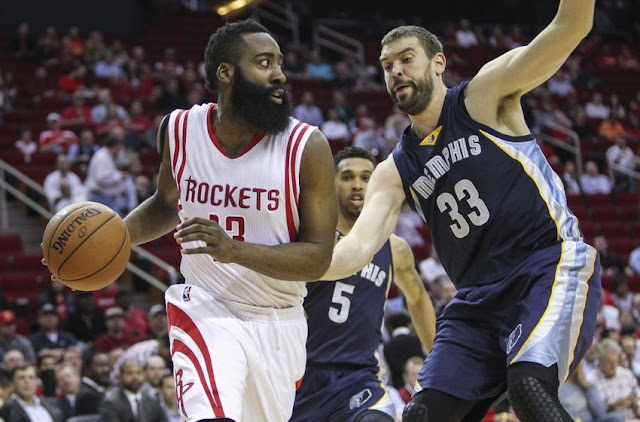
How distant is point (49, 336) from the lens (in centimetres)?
1064

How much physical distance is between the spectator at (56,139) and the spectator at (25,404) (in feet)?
20.3

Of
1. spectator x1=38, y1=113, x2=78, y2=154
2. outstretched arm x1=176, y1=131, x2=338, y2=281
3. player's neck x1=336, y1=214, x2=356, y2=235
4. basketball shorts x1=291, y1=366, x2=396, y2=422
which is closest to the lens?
outstretched arm x1=176, y1=131, x2=338, y2=281

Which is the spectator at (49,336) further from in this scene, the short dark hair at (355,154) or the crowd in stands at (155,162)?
the short dark hair at (355,154)

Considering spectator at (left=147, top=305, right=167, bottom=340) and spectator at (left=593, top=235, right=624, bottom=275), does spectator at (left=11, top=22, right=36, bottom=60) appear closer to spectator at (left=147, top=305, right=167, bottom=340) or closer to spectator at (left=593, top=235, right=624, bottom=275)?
spectator at (left=147, top=305, right=167, bottom=340)

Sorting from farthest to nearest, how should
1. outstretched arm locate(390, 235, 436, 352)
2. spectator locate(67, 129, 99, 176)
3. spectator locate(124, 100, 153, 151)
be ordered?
spectator locate(124, 100, 153, 151) < spectator locate(67, 129, 99, 176) < outstretched arm locate(390, 235, 436, 352)

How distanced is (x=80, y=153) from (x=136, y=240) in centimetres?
999

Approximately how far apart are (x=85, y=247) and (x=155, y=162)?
35.1 feet

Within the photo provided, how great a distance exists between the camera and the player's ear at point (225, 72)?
14.5ft

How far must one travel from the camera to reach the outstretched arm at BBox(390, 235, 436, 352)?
19.7 feet

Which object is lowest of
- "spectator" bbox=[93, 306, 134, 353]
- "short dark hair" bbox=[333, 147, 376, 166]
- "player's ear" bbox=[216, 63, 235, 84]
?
"spectator" bbox=[93, 306, 134, 353]

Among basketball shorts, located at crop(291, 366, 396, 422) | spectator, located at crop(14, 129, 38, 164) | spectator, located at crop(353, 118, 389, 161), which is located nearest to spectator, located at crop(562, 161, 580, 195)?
spectator, located at crop(353, 118, 389, 161)

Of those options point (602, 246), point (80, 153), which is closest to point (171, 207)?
point (80, 153)

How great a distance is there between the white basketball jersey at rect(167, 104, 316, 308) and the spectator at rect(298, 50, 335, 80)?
54.0ft

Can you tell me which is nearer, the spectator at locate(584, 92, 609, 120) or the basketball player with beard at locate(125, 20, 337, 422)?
the basketball player with beard at locate(125, 20, 337, 422)
